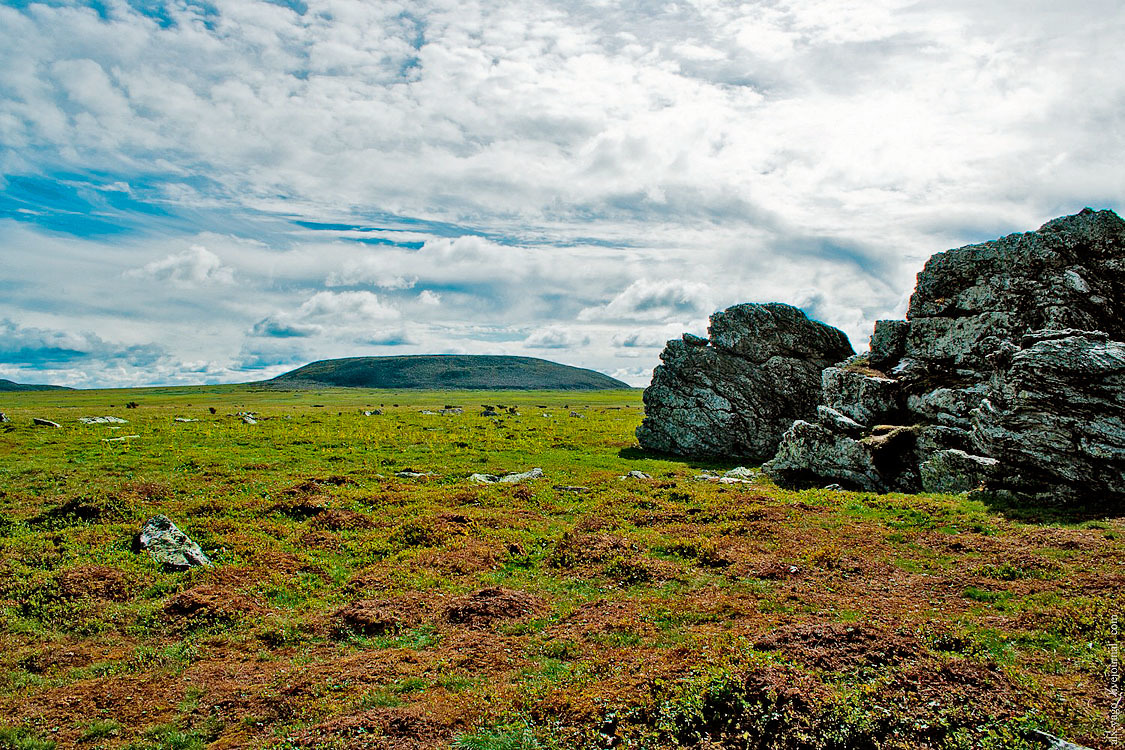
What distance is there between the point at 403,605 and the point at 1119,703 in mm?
17020

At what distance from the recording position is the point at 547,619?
56.5 feet

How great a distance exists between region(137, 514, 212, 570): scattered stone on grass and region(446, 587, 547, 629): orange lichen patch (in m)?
9.79

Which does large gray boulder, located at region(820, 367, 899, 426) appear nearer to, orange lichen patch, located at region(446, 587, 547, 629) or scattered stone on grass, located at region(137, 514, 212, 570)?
orange lichen patch, located at region(446, 587, 547, 629)

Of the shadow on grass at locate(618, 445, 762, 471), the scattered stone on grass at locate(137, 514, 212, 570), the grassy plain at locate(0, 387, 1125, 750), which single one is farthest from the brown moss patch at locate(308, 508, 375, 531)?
the shadow on grass at locate(618, 445, 762, 471)

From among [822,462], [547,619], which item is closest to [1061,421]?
[822,462]

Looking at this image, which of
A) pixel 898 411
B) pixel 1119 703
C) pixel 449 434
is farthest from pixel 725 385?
pixel 1119 703

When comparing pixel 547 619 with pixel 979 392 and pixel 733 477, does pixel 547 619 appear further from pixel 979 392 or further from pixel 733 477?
pixel 979 392

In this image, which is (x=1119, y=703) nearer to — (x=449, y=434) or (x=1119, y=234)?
(x=1119, y=234)

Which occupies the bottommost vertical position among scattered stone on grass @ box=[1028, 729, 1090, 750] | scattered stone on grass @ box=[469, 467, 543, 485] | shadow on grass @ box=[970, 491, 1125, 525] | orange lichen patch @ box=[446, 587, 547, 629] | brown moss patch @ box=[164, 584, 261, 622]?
brown moss patch @ box=[164, 584, 261, 622]

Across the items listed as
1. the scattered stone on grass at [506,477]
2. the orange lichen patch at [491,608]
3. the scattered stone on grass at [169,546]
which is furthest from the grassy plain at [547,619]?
the scattered stone on grass at [506,477]

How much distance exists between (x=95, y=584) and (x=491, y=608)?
40.8 ft

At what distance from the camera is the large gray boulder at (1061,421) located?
26.1 meters

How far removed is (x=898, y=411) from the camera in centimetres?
3759

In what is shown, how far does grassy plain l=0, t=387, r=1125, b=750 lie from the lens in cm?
1172
